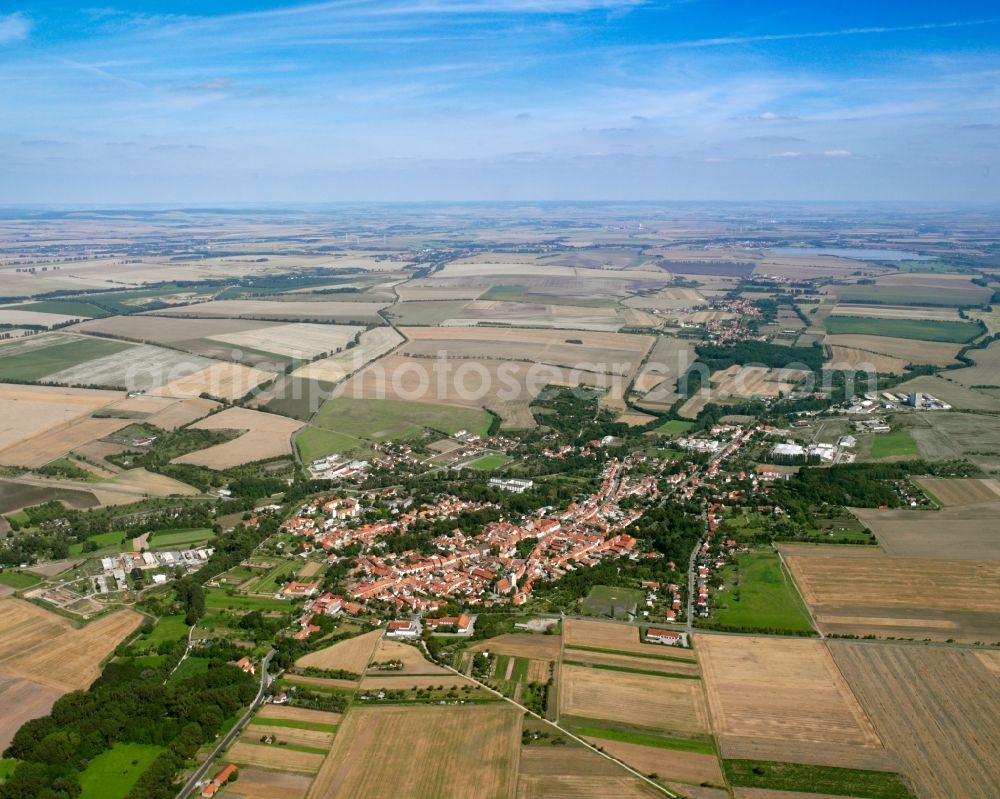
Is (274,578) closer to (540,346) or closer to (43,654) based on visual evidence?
(43,654)

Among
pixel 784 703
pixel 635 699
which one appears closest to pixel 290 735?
pixel 635 699

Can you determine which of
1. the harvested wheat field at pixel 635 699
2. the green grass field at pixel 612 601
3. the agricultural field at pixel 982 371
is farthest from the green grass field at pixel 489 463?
the agricultural field at pixel 982 371

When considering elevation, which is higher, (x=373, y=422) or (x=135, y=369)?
(x=135, y=369)

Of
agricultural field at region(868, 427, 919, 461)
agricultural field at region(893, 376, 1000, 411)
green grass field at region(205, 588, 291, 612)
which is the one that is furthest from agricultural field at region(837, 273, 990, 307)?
green grass field at region(205, 588, 291, 612)

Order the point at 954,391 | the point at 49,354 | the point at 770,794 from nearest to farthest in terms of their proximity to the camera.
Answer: the point at 770,794 < the point at 954,391 < the point at 49,354

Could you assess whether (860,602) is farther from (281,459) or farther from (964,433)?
(281,459)

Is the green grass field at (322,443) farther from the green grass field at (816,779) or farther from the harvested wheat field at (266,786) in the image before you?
the green grass field at (816,779)
